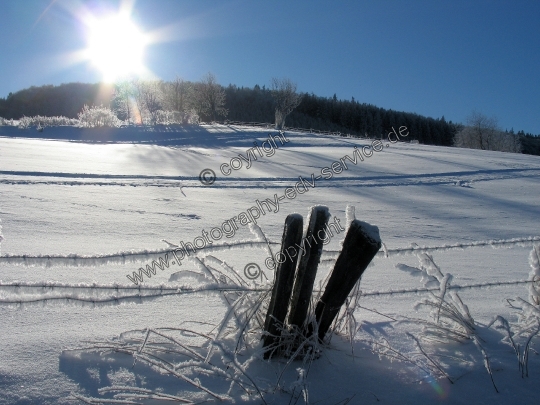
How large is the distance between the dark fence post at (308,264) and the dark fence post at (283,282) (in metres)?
0.03

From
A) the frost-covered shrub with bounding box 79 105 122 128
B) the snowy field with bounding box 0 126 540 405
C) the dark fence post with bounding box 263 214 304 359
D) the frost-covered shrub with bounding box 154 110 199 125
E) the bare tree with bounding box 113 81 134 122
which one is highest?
the bare tree with bounding box 113 81 134 122

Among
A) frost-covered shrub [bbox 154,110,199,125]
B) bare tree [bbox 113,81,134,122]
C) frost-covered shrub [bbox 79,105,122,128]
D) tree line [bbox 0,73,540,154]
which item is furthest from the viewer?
tree line [bbox 0,73,540,154]

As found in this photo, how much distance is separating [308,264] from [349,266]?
177mm

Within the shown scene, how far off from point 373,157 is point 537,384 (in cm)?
1493

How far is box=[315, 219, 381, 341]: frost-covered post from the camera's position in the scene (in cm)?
154

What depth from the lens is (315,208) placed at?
1646 millimetres

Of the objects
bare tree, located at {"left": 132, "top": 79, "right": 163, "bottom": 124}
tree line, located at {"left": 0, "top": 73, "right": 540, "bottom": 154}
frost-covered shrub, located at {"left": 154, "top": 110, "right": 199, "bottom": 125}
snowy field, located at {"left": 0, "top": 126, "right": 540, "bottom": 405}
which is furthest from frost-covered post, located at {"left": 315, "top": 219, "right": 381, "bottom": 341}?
tree line, located at {"left": 0, "top": 73, "right": 540, "bottom": 154}

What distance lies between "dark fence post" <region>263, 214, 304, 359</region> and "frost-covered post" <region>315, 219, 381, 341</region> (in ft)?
0.59

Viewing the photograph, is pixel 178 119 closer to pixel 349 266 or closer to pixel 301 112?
pixel 349 266

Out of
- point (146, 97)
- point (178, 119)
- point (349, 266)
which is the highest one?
point (146, 97)

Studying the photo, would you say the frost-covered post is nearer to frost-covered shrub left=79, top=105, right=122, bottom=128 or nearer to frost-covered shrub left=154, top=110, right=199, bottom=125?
frost-covered shrub left=79, top=105, right=122, bottom=128

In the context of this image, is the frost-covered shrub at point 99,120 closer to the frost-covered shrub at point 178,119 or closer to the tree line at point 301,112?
the frost-covered shrub at point 178,119

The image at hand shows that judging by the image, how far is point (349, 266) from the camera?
5.31ft

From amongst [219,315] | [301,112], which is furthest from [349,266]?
[301,112]
